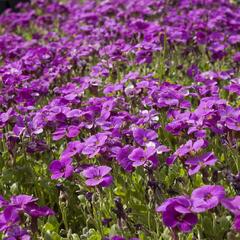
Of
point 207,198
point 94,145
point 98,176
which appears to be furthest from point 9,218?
point 207,198

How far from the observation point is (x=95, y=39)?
650 centimetres

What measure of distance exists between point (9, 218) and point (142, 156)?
76 cm

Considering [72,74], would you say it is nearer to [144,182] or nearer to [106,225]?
[144,182]

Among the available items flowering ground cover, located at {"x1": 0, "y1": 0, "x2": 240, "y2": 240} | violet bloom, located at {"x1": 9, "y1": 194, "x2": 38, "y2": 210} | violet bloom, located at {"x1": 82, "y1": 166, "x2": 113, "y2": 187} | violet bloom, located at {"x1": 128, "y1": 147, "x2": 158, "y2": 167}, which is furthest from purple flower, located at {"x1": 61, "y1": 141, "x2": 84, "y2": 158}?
violet bloom, located at {"x1": 9, "y1": 194, "x2": 38, "y2": 210}

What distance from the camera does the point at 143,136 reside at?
3102 millimetres

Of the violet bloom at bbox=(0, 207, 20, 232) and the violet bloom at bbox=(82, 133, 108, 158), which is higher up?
the violet bloom at bbox=(0, 207, 20, 232)

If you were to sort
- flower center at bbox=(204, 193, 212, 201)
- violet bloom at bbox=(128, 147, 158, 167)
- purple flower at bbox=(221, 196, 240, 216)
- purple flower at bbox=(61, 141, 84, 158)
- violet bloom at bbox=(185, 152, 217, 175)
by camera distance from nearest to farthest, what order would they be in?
purple flower at bbox=(221, 196, 240, 216) < flower center at bbox=(204, 193, 212, 201) < violet bloom at bbox=(185, 152, 217, 175) < violet bloom at bbox=(128, 147, 158, 167) < purple flower at bbox=(61, 141, 84, 158)

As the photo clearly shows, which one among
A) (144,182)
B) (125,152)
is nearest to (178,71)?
(144,182)

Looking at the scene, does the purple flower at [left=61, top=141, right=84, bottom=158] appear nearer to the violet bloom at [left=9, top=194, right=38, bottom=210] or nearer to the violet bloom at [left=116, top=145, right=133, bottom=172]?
the violet bloom at [left=116, top=145, right=133, bottom=172]

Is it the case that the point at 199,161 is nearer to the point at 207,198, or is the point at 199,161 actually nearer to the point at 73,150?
the point at 207,198

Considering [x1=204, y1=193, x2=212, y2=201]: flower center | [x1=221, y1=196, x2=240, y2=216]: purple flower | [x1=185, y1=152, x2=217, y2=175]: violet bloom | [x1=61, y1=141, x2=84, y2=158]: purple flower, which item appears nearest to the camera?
[x1=221, y1=196, x2=240, y2=216]: purple flower

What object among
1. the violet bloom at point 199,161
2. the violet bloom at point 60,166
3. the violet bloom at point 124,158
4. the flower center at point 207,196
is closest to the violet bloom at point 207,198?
the flower center at point 207,196

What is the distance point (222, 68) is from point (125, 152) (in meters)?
2.86

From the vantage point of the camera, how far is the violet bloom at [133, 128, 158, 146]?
307 cm
